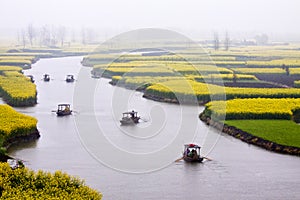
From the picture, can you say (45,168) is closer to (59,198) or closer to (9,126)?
(9,126)

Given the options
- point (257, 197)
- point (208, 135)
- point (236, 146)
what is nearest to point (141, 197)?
point (257, 197)

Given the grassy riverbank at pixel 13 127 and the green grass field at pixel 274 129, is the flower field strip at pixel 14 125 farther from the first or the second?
the green grass field at pixel 274 129

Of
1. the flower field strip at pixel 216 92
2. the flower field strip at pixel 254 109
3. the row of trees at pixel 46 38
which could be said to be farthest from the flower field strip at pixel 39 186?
the row of trees at pixel 46 38

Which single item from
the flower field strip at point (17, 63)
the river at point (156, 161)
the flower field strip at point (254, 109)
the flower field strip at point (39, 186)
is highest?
the flower field strip at point (17, 63)

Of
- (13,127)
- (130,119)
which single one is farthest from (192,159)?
(130,119)

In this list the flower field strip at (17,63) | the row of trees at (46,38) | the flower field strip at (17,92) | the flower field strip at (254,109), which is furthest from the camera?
the row of trees at (46,38)

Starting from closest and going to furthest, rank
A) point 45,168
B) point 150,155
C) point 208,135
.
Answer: point 45,168
point 150,155
point 208,135
